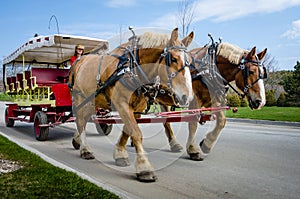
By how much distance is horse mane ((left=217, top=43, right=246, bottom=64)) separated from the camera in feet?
18.0

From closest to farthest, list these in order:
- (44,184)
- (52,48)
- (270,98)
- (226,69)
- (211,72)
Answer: (44,184) → (211,72) → (226,69) → (52,48) → (270,98)

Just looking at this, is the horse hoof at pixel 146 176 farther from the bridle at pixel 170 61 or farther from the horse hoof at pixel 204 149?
the horse hoof at pixel 204 149

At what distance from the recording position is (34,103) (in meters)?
8.41

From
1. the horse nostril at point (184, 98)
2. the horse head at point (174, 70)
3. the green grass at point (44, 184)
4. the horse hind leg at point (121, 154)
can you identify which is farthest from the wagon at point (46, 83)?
the horse nostril at point (184, 98)

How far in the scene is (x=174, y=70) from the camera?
4.09 metres

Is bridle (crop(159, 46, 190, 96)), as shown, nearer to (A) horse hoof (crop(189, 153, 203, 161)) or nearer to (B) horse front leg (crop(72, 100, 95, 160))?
(A) horse hoof (crop(189, 153, 203, 161))

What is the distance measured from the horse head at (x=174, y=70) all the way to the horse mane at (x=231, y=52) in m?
1.53

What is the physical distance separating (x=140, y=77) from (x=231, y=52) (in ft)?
6.62

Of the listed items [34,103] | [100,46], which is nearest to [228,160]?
[100,46]

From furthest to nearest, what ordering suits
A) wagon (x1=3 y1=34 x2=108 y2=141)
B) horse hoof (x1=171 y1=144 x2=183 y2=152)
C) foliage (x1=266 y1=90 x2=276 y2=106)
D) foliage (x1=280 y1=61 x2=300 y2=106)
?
foliage (x1=266 y1=90 x2=276 y2=106) → foliage (x1=280 y1=61 x2=300 y2=106) → wagon (x1=3 y1=34 x2=108 y2=141) → horse hoof (x1=171 y1=144 x2=183 y2=152)

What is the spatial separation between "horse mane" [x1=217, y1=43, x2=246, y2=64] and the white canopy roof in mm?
3302

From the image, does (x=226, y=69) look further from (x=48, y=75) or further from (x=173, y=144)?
(x=48, y=75)

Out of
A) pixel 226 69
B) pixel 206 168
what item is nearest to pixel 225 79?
pixel 226 69

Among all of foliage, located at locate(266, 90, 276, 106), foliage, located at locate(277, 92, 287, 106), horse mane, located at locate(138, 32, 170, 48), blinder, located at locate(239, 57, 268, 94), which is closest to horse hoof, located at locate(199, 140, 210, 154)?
blinder, located at locate(239, 57, 268, 94)
